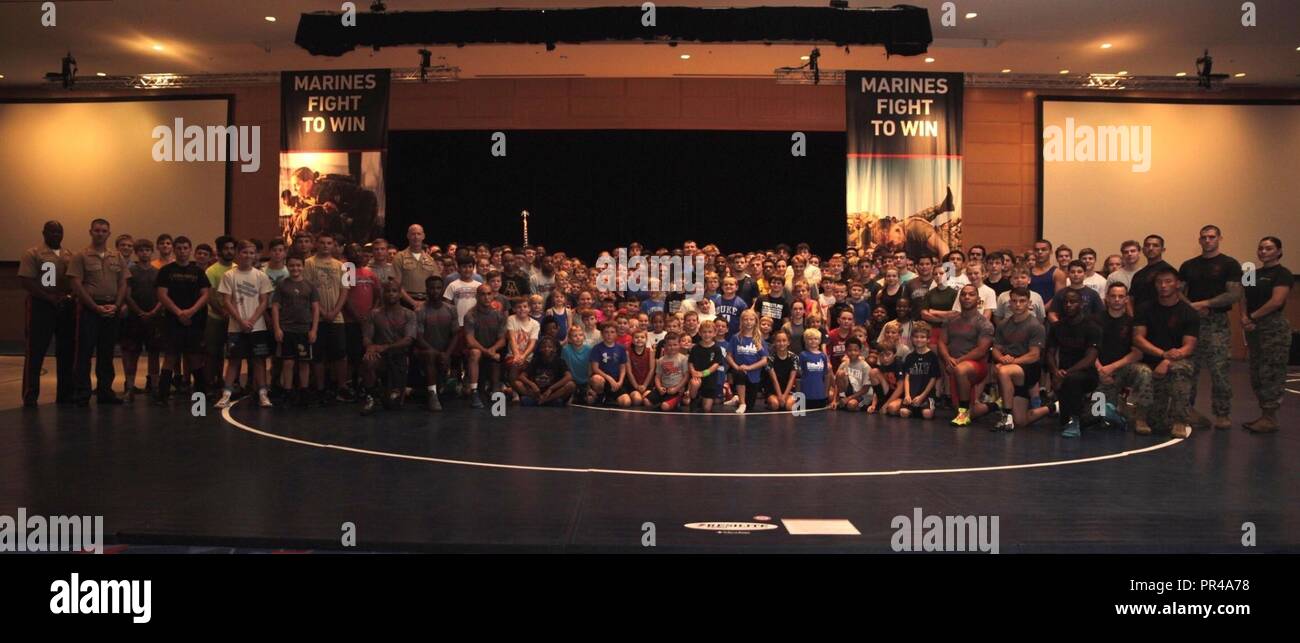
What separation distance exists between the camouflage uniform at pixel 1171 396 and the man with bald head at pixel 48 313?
38.5 ft

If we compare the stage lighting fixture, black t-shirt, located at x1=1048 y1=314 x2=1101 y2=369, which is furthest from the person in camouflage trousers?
the stage lighting fixture

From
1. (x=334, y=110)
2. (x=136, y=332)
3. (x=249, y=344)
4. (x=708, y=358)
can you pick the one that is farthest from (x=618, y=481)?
(x=334, y=110)

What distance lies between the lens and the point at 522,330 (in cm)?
1175

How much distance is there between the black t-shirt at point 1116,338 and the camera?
9812 millimetres

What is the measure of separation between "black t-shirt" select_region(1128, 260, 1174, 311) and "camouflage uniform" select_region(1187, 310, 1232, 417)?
66 centimetres

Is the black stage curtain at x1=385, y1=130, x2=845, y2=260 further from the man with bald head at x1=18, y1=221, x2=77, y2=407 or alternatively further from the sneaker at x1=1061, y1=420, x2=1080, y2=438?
the sneaker at x1=1061, y1=420, x2=1080, y2=438

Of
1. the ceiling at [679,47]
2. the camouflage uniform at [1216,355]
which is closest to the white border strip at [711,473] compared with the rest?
the camouflage uniform at [1216,355]

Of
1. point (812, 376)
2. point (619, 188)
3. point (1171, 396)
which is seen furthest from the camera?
point (619, 188)

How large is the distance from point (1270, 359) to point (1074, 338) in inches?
76.2

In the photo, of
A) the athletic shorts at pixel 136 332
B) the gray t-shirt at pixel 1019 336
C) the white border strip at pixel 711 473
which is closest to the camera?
the white border strip at pixel 711 473

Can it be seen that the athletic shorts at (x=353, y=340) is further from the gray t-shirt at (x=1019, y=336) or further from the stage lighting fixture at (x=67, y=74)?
the stage lighting fixture at (x=67, y=74)

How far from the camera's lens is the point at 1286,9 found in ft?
45.7

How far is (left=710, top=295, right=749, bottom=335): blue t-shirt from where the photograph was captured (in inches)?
484

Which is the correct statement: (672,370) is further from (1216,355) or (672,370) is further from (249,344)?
(1216,355)
